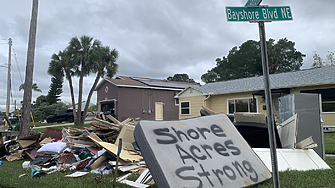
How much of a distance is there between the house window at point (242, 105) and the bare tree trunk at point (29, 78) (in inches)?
482

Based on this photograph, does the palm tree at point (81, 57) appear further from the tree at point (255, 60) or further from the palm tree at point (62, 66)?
the tree at point (255, 60)

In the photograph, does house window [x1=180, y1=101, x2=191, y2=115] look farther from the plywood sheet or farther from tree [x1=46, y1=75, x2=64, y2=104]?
tree [x1=46, y1=75, x2=64, y2=104]

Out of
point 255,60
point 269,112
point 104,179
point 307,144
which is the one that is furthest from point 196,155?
point 255,60

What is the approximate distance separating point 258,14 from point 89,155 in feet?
16.6

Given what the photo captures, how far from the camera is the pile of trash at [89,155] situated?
479cm

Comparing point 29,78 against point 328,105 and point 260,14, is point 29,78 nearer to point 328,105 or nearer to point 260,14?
point 260,14

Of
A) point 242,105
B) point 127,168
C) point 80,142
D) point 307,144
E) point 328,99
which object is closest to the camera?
point 127,168

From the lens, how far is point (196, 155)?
9.84 feet

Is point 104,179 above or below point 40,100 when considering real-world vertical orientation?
below

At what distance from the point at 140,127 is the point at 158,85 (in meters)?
23.5

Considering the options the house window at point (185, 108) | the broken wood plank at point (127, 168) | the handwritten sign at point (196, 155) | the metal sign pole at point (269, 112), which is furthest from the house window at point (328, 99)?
the metal sign pole at point (269, 112)

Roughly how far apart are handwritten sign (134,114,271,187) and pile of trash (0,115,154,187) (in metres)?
0.99

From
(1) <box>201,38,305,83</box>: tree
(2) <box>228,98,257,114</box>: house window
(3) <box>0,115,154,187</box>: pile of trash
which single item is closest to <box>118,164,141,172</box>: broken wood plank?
(3) <box>0,115,154,187</box>: pile of trash

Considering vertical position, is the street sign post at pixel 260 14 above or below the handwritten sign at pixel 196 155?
above
